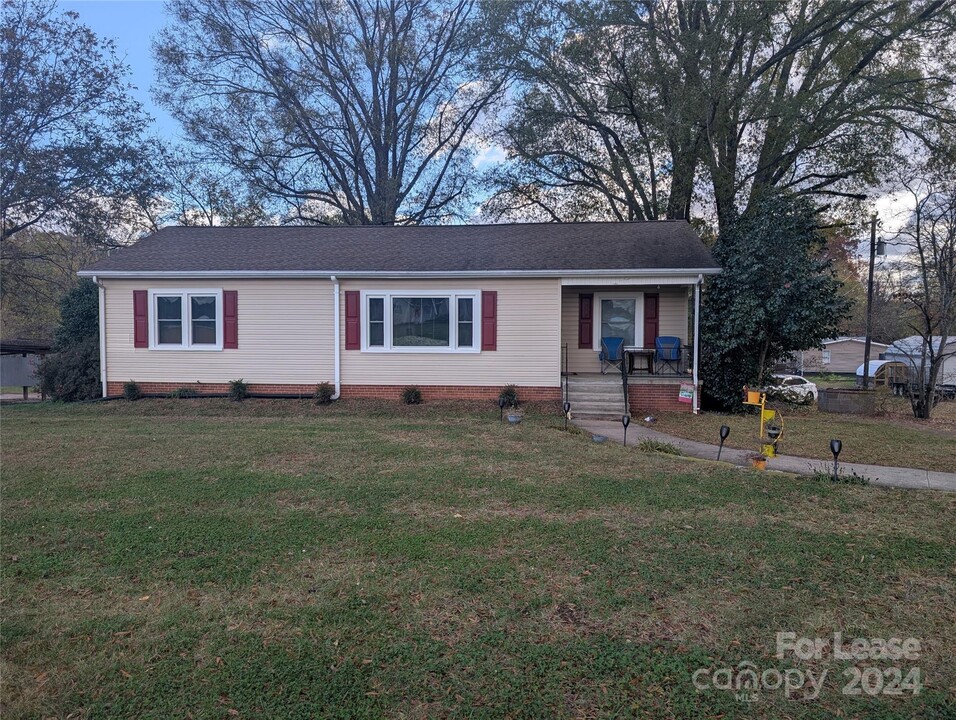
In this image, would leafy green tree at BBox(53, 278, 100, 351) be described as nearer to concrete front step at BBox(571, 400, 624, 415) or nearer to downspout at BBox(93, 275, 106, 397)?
downspout at BBox(93, 275, 106, 397)

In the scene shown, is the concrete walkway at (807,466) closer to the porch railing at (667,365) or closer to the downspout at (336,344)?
the porch railing at (667,365)

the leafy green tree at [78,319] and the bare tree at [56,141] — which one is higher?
the bare tree at [56,141]

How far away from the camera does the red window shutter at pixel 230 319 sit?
12.4 metres

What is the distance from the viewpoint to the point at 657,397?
1189cm

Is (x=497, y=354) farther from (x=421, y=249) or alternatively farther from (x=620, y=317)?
(x=620, y=317)

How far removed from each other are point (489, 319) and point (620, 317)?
3.53 metres

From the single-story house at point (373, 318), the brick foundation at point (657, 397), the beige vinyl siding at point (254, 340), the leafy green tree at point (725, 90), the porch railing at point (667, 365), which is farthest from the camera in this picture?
the leafy green tree at point (725, 90)

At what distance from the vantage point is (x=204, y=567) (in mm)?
3979

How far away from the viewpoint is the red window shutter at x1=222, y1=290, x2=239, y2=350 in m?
12.4

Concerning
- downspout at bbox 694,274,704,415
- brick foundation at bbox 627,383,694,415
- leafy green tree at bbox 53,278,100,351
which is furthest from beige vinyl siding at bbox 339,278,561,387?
leafy green tree at bbox 53,278,100,351

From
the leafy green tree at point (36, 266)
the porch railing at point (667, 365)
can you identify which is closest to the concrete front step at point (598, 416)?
the porch railing at point (667, 365)

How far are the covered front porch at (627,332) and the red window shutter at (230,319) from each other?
7.29 meters

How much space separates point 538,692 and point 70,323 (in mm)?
15310

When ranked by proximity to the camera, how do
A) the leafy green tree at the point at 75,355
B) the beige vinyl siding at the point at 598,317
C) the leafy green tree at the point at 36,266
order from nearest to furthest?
the leafy green tree at the point at 75,355 < the beige vinyl siding at the point at 598,317 < the leafy green tree at the point at 36,266
